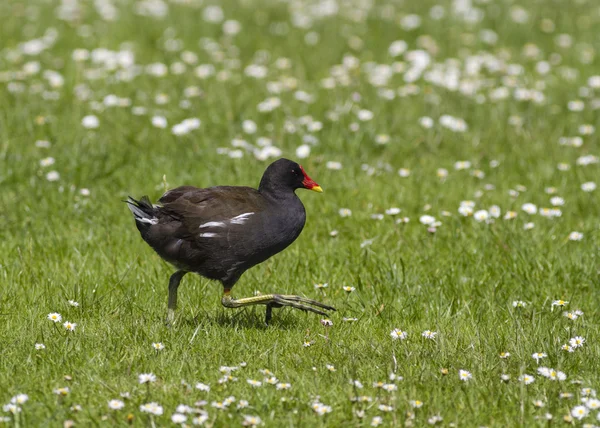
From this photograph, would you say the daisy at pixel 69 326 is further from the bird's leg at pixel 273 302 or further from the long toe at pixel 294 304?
the long toe at pixel 294 304

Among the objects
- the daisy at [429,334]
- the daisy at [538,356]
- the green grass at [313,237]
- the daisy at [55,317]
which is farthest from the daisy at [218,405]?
the daisy at [538,356]

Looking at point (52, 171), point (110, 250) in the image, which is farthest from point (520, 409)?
point (52, 171)

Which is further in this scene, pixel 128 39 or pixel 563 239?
pixel 128 39

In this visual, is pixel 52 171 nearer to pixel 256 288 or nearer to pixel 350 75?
pixel 256 288

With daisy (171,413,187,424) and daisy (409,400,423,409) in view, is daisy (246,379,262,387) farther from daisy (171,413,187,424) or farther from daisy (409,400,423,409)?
daisy (409,400,423,409)

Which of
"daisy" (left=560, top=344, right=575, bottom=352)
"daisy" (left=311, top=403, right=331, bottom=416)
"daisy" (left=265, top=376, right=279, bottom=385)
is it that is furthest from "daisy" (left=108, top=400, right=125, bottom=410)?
"daisy" (left=560, top=344, right=575, bottom=352)

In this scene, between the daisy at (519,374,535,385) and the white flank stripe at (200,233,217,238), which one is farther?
the white flank stripe at (200,233,217,238)

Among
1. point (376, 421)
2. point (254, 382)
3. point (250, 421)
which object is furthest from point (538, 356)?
point (250, 421)

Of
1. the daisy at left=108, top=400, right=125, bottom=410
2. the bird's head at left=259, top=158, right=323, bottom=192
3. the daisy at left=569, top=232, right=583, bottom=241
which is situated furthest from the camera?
the daisy at left=569, top=232, right=583, bottom=241

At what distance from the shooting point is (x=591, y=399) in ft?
13.6

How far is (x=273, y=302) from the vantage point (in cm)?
520

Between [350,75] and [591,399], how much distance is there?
21.7ft

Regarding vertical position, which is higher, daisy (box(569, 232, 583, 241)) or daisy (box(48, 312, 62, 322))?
daisy (box(48, 312, 62, 322))

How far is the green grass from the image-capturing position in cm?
435
